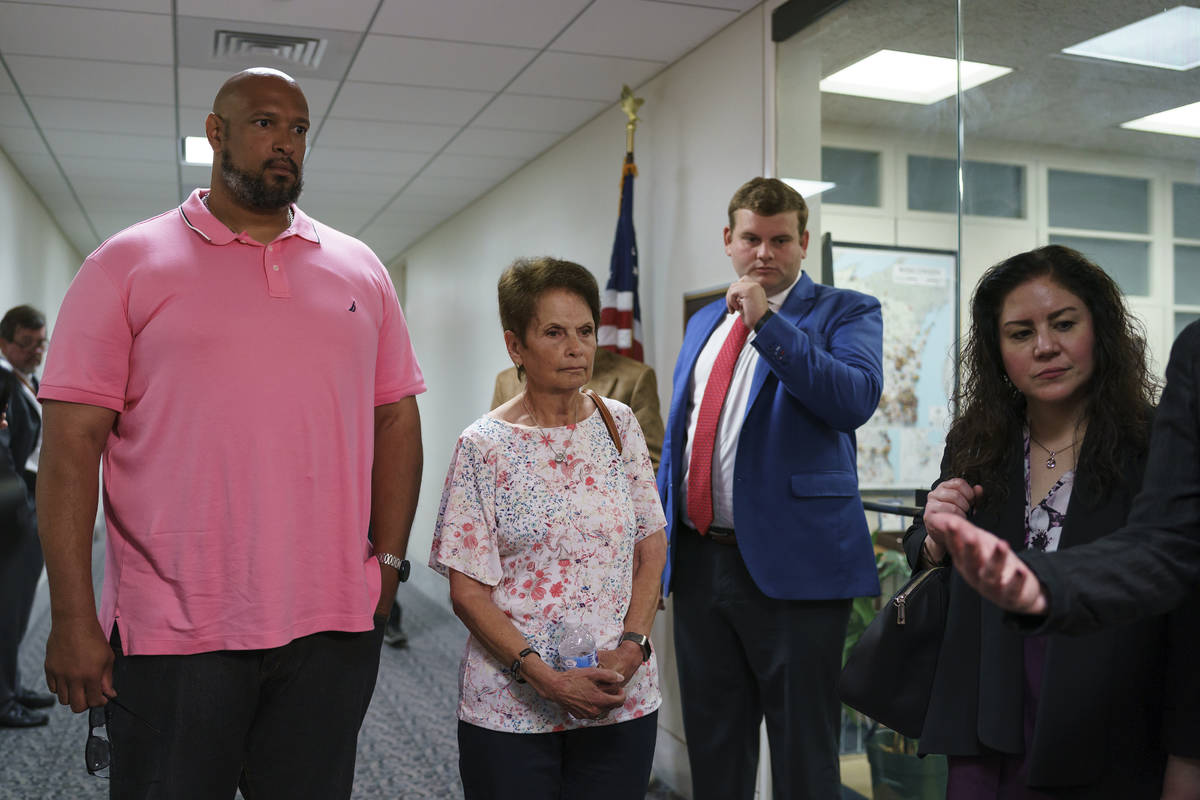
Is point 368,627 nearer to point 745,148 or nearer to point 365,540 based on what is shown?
point 365,540

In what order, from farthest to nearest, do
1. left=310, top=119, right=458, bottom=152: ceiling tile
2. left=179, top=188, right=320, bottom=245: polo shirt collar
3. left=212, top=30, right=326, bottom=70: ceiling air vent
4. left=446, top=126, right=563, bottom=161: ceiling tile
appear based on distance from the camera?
left=446, top=126, right=563, bottom=161: ceiling tile < left=310, top=119, right=458, bottom=152: ceiling tile < left=212, top=30, right=326, bottom=70: ceiling air vent < left=179, top=188, right=320, bottom=245: polo shirt collar

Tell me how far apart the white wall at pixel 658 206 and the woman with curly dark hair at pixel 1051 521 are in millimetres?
1969

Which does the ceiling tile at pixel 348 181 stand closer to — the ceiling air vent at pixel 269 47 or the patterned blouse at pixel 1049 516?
the ceiling air vent at pixel 269 47

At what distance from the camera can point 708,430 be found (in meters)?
2.44

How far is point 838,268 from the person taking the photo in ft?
10.8

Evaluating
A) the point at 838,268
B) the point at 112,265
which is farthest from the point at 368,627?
the point at 838,268

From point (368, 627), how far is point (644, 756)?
556 millimetres

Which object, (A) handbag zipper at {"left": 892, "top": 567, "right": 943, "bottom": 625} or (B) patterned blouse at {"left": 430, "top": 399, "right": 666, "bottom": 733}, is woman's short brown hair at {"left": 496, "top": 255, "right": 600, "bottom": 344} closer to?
(B) patterned blouse at {"left": 430, "top": 399, "right": 666, "bottom": 733}

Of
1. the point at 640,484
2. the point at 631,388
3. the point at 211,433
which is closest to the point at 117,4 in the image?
the point at 631,388

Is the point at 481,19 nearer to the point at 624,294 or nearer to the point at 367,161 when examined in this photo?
the point at 624,294

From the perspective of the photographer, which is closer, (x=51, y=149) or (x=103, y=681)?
(x=103, y=681)

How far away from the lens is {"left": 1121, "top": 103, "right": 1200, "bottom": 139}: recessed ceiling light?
6.70 feet

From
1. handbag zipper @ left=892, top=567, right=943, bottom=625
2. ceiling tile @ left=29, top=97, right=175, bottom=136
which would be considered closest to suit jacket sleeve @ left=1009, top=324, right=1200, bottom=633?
handbag zipper @ left=892, top=567, right=943, bottom=625

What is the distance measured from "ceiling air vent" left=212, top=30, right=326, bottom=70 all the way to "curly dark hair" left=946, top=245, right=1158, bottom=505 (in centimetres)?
294
